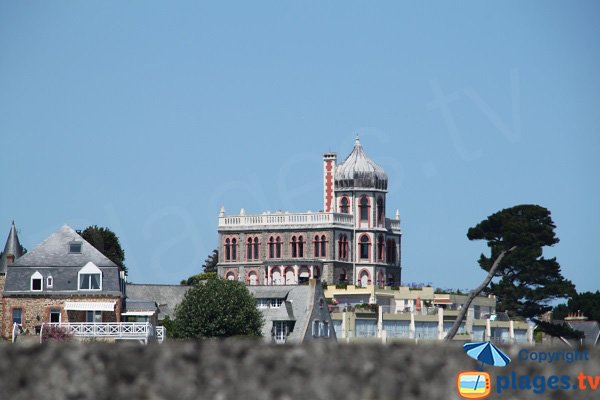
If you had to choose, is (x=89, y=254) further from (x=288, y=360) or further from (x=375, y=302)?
(x=288, y=360)

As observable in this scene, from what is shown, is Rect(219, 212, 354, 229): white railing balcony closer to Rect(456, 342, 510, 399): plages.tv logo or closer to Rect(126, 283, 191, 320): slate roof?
Rect(126, 283, 191, 320): slate roof

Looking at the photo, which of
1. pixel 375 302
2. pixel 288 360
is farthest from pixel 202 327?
pixel 288 360

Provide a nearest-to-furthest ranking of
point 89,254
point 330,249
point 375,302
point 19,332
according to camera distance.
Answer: point 19,332
point 89,254
point 375,302
point 330,249

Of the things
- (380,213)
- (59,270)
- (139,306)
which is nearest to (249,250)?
(380,213)

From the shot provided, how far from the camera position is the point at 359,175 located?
158750 mm

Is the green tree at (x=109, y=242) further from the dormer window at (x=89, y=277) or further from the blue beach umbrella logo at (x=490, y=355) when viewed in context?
the blue beach umbrella logo at (x=490, y=355)

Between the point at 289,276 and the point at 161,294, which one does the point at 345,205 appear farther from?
the point at 161,294

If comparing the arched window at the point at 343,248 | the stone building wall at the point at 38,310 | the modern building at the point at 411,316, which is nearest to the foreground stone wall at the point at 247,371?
the stone building wall at the point at 38,310

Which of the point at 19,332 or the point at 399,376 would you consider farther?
the point at 19,332

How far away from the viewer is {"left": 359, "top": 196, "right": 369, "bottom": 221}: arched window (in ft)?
520

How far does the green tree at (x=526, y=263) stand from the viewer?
13988cm

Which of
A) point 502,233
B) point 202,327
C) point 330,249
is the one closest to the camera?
point 202,327

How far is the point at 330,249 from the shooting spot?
153 m

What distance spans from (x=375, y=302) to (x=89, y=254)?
170 ft
